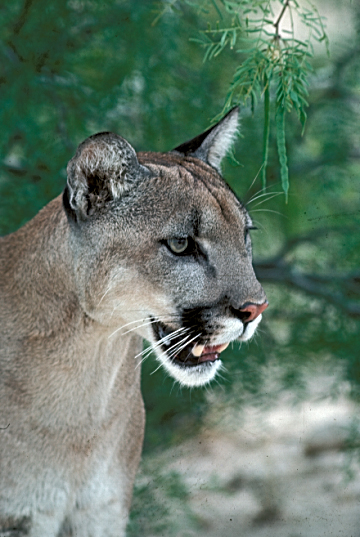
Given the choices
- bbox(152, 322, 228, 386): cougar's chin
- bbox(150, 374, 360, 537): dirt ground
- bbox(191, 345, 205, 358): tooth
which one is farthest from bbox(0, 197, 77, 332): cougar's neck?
bbox(150, 374, 360, 537): dirt ground

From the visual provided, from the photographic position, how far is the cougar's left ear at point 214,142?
2996 mm

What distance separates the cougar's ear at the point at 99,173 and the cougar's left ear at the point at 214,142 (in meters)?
0.46

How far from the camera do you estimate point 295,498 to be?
483cm

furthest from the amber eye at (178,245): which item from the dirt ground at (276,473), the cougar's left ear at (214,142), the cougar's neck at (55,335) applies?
the dirt ground at (276,473)

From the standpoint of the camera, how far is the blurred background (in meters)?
4.24

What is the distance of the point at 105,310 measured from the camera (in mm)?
2580

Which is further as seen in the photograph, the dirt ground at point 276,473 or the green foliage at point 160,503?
the dirt ground at point 276,473

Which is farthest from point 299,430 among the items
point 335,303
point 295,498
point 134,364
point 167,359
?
point 167,359

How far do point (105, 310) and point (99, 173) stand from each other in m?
0.50

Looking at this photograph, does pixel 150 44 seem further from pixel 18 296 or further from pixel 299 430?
pixel 299 430

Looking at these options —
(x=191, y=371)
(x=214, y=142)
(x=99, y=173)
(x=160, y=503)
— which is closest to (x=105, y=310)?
(x=191, y=371)

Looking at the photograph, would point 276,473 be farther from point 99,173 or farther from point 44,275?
point 99,173

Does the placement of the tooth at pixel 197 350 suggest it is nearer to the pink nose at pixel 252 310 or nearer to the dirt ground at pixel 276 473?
the pink nose at pixel 252 310

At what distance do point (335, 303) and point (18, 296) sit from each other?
267cm
